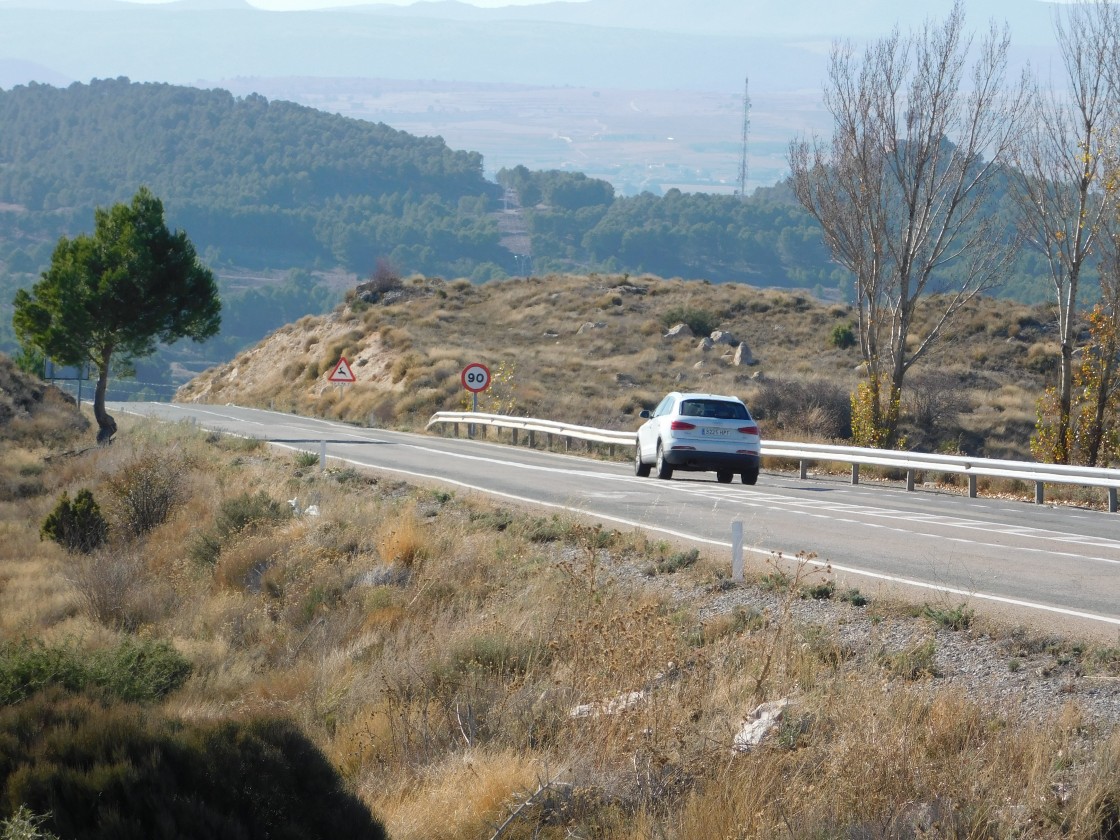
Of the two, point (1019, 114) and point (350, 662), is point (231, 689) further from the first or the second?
point (1019, 114)

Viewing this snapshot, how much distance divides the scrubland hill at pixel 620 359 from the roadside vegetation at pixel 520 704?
76.6 ft

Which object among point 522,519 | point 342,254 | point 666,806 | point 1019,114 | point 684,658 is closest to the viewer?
point 666,806

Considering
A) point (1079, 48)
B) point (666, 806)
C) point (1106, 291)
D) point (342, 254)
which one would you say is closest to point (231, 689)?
point (666, 806)

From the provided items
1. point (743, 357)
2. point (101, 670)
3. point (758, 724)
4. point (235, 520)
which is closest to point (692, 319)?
point (743, 357)

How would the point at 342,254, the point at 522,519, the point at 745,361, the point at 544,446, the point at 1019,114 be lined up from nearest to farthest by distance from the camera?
the point at 522,519 → the point at 1019,114 → the point at 544,446 → the point at 745,361 → the point at 342,254

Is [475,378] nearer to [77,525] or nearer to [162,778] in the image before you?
[77,525]

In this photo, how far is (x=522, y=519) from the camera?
15.1 meters

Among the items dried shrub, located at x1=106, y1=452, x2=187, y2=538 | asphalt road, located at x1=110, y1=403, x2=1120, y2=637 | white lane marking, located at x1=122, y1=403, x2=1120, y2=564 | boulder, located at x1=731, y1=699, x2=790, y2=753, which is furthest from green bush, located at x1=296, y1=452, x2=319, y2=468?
boulder, located at x1=731, y1=699, x2=790, y2=753

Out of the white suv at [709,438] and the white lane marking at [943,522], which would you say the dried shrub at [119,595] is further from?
the white suv at [709,438]

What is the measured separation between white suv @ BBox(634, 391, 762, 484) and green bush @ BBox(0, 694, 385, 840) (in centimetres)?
1648

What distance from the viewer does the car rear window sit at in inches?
874

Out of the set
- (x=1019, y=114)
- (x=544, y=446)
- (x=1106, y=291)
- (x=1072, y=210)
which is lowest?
(x=544, y=446)

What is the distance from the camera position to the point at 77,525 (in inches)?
707

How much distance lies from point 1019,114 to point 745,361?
26.1 metres
